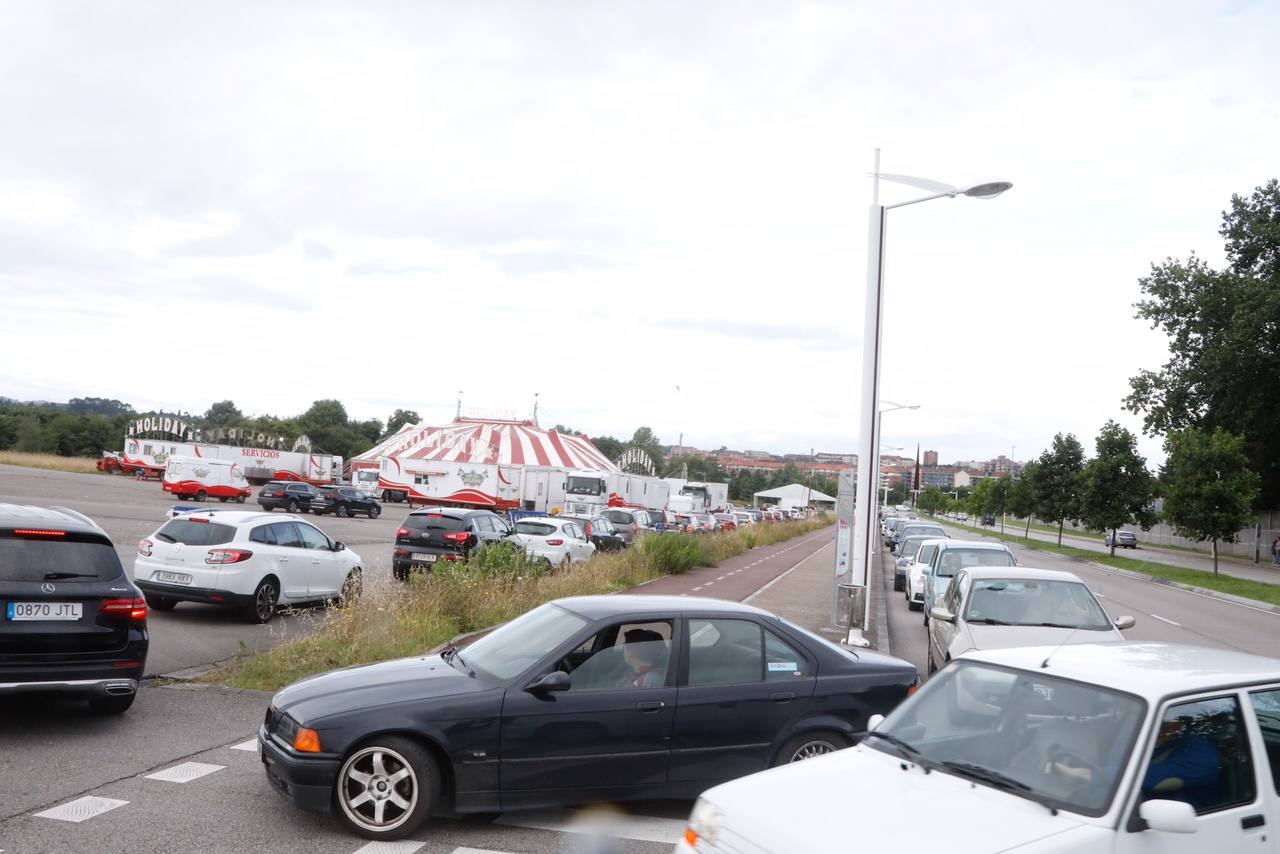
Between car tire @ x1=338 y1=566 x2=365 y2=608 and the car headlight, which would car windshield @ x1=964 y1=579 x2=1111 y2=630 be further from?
the car headlight

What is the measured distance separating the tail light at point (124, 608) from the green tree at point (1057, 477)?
2420 inches

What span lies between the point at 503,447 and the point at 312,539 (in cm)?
4834

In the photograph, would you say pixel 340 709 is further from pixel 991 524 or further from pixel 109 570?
pixel 991 524

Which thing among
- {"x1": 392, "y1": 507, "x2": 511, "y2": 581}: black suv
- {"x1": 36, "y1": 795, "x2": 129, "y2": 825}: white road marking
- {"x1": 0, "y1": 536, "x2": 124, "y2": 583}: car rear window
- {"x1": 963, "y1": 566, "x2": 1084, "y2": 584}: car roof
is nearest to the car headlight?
{"x1": 36, "y1": 795, "x2": 129, "y2": 825}: white road marking

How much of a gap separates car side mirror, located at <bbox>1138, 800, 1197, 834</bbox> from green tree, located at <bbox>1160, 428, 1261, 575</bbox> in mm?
41122

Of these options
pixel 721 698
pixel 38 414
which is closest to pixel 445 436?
pixel 721 698

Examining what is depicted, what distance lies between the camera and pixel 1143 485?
54.1 m

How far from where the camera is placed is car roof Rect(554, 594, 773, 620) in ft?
21.3

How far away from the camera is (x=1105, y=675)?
14.2ft

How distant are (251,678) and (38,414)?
125199 millimetres

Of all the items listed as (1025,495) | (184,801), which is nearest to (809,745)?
(184,801)

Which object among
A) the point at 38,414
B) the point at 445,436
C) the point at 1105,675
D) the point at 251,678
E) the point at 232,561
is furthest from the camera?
the point at 38,414

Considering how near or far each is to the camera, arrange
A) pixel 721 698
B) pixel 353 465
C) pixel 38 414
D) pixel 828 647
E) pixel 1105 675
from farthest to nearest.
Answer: pixel 38 414 → pixel 353 465 → pixel 828 647 → pixel 721 698 → pixel 1105 675

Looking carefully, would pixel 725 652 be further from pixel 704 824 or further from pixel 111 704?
pixel 111 704
